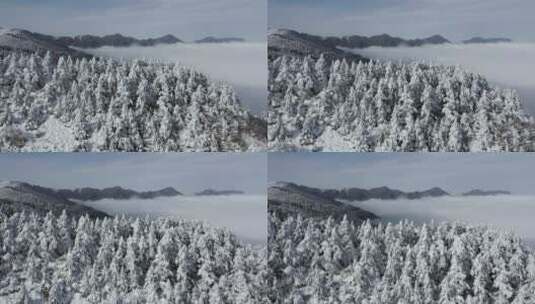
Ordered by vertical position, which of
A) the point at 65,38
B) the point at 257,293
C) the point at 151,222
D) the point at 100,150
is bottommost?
the point at 257,293

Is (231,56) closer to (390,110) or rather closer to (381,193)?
(390,110)

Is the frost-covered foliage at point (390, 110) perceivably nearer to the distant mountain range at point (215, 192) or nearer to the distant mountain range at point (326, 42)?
the distant mountain range at point (326, 42)

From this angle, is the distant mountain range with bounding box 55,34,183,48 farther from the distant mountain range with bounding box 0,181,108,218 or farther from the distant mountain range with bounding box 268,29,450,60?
the distant mountain range with bounding box 0,181,108,218

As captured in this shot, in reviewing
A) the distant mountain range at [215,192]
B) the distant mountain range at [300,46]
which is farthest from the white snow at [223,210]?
the distant mountain range at [300,46]

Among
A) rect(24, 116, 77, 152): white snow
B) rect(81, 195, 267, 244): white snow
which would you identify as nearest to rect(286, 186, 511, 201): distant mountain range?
rect(81, 195, 267, 244): white snow

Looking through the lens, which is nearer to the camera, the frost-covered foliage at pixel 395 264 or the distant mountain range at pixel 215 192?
the frost-covered foliage at pixel 395 264

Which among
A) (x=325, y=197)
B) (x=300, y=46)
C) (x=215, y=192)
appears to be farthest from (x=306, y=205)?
(x=300, y=46)

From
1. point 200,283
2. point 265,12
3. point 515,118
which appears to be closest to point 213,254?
point 200,283

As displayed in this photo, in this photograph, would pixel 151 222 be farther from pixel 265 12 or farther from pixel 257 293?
pixel 265 12
